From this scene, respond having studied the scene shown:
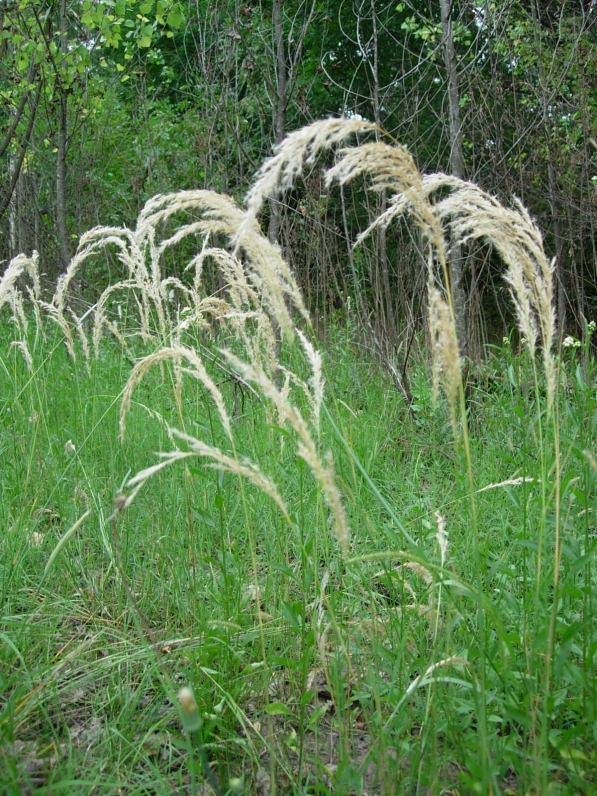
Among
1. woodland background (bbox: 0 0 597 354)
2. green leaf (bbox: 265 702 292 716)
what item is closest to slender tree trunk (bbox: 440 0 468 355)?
woodland background (bbox: 0 0 597 354)

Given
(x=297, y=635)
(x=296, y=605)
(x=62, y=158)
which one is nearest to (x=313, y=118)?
(x=62, y=158)

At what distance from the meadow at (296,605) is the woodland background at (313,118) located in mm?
1850

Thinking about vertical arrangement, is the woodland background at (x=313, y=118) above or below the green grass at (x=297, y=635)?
above

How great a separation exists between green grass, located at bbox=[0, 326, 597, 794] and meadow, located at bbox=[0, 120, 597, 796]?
10mm

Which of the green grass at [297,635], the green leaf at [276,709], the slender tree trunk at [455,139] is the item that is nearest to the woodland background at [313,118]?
the slender tree trunk at [455,139]

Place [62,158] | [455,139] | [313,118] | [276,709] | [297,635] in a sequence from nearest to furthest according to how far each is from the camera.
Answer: [276,709] < [297,635] < [455,139] < [62,158] < [313,118]

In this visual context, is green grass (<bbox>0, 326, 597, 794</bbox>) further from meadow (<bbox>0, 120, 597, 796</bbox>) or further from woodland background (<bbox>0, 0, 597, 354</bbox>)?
woodland background (<bbox>0, 0, 597, 354</bbox>)

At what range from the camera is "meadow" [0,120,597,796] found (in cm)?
124

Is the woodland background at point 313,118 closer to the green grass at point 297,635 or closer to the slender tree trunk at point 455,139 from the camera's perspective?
the slender tree trunk at point 455,139

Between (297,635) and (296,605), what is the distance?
0.43 metres

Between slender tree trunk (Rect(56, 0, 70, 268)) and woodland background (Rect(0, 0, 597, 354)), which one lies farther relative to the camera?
slender tree trunk (Rect(56, 0, 70, 268))

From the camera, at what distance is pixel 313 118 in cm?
662

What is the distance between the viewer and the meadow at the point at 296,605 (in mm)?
1236

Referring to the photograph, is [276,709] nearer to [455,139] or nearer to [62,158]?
[455,139]
